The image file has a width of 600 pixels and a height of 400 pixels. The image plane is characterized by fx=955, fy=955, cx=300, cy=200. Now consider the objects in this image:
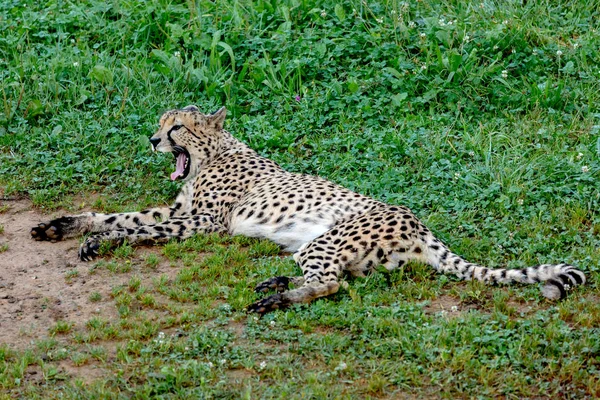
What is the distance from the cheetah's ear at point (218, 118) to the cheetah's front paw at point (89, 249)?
1.67 m

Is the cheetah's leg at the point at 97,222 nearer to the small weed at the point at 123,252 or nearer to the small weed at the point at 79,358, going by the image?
the small weed at the point at 123,252

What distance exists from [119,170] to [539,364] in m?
4.61

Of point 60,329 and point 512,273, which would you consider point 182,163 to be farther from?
point 512,273

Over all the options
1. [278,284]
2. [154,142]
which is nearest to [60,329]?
[278,284]

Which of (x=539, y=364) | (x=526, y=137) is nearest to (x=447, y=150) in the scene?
(x=526, y=137)

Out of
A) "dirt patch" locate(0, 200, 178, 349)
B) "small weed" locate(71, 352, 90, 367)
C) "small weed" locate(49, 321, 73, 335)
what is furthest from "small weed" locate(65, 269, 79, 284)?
"small weed" locate(71, 352, 90, 367)

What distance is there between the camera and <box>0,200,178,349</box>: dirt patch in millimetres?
6008

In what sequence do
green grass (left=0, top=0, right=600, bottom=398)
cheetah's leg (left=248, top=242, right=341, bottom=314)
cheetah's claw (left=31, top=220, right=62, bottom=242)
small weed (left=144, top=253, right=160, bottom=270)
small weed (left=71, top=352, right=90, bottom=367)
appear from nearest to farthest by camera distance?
→ green grass (left=0, top=0, right=600, bottom=398) < small weed (left=71, top=352, right=90, bottom=367) < cheetah's leg (left=248, top=242, right=341, bottom=314) < small weed (left=144, top=253, right=160, bottom=270) < cheetah's claw (left=31, top=220, right=62, bottom=242)

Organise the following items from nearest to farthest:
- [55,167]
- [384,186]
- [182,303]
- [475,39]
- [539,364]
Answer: [539,364] < [182,303] < [384,186] < [55,167] < [475,39]

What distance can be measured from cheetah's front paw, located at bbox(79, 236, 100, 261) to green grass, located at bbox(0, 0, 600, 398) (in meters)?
0.19

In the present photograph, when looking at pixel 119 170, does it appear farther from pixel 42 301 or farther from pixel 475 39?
pixel 475 39

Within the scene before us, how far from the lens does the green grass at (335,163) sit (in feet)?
17.4

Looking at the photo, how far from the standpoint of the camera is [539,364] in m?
5.20

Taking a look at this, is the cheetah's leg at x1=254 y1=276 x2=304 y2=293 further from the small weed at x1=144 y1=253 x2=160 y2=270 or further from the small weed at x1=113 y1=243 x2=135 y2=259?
the small weed at x1=113 y1=243 x2=135 y2=259
